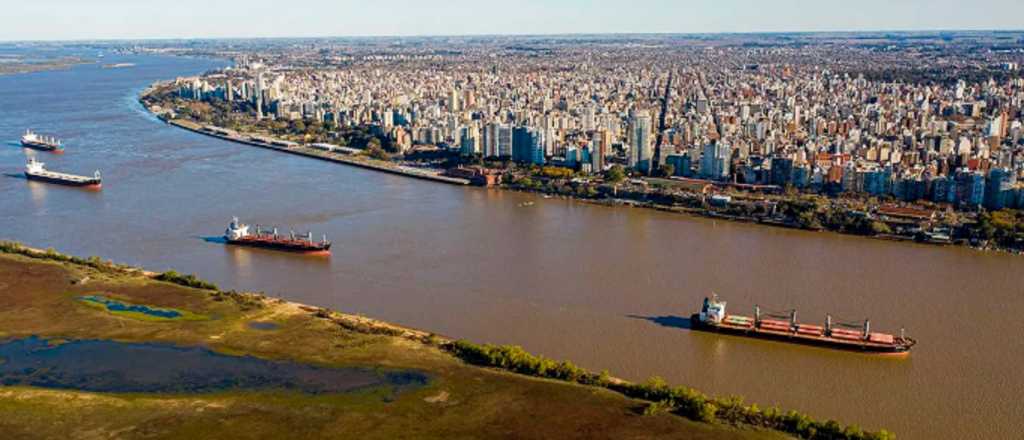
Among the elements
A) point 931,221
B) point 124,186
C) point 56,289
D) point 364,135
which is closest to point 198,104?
point 364,135

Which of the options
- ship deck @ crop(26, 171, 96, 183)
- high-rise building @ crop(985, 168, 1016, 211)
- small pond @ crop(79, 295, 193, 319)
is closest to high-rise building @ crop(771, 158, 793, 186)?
high-rise building @ crop(985, 168, 1016, 211)

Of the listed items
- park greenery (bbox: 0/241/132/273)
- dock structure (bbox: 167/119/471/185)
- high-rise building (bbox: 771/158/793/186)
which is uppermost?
high-rise building (bbox: 771/158/793/186)

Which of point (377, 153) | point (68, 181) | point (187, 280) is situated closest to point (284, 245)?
point (187, 280)

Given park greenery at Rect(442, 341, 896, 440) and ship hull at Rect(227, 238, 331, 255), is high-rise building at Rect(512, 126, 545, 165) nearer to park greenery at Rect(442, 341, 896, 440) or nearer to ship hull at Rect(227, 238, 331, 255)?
ship hull at Rect(227, 238, 331, 255)

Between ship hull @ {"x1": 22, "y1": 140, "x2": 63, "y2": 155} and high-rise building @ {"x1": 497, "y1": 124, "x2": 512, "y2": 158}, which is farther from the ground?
high-rise building @ {"x1": 497, "y1": 124, "x2": 512, "y2": 158}

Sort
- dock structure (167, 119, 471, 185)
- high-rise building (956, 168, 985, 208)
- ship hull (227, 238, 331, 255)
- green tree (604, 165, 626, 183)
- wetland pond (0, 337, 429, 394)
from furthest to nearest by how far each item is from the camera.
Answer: dock structure (167, 119, 471, 185)
green tree (604, 165, 626, 183)
high-rise building (956, 168, 985, 208)
ship hull (227, 238, 331, 255)
wetland pond (0, 337, 429, 394)

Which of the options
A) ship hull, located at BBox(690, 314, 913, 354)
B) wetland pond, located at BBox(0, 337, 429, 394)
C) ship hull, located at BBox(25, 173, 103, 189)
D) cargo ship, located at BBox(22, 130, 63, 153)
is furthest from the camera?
cargo ship, located at BBox(22, 130, 63, 153)
